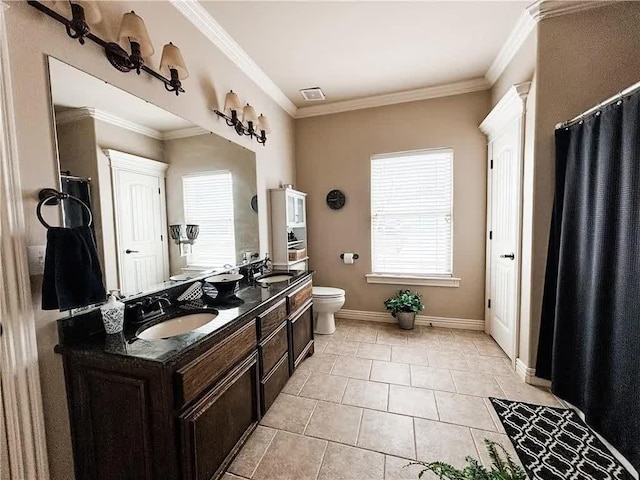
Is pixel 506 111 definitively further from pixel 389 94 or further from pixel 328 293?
pixel 328 293

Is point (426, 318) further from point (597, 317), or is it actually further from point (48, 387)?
point (48, 387)

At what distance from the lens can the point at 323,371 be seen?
2.36m

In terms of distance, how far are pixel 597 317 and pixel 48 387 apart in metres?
2.71

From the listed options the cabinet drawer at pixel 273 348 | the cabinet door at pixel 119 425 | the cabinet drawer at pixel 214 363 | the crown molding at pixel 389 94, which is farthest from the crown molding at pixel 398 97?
the cabinet door at pixel 119 425

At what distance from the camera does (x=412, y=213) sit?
3.28 m

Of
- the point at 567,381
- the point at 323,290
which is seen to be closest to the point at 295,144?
the point at 323,290

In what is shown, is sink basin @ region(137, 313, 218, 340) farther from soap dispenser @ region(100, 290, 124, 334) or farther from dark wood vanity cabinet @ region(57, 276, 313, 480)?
dark wood vanity cabinet @ region(57, 276, 313, 480)

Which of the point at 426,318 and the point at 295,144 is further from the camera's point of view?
the point at 295,144

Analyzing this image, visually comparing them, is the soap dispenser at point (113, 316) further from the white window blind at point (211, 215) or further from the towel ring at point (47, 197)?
the white window blind at point (211, 215)

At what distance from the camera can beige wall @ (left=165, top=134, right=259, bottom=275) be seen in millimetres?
1763

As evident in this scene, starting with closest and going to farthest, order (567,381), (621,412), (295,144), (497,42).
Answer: (621,412)
(567,381)
(497,42)
(295,144)

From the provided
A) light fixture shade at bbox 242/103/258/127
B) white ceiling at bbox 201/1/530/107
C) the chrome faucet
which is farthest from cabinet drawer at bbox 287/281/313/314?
white ceiling at bbox 201/1/530/107

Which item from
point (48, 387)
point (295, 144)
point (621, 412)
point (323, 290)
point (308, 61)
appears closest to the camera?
point (48, 387)

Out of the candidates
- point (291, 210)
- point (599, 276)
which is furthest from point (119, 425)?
point (599, 276)
